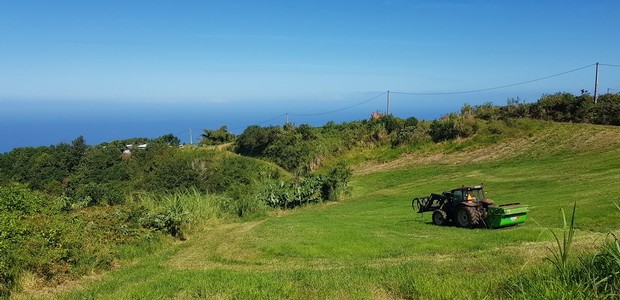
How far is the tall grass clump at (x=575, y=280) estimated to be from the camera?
16.9ft

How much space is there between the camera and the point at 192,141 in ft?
178

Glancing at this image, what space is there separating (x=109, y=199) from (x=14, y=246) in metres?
13.5

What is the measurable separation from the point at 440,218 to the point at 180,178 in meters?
17.7

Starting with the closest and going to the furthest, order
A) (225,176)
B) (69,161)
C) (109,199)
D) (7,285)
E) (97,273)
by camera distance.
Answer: (7,285)
(97,273)
(109,199)
(225,176)
(69,161)

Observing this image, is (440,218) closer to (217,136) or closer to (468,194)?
(468,194)

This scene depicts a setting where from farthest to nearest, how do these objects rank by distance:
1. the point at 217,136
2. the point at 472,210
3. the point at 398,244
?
the point at 217,136, the point at 472,210, the point at 398,244

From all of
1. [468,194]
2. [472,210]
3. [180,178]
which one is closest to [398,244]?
[472,210]

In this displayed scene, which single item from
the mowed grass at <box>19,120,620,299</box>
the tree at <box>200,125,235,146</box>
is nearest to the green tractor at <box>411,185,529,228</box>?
the mowed grass at <box>19,120,620,299</box>

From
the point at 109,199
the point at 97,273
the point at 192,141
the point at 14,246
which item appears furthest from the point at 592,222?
the point at 192,141

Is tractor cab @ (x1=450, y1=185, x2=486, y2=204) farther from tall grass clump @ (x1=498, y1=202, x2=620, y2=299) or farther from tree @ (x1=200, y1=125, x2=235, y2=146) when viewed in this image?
tree @ (x1=200, y1=125, x2=235, y2=146)

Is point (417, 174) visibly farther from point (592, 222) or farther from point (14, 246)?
point (14, 246)

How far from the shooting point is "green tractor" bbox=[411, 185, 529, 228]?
15430mm

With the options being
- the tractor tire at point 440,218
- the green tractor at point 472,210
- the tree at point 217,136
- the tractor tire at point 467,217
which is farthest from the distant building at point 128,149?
the tractor tire at point 467,217

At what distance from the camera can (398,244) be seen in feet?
46.0
